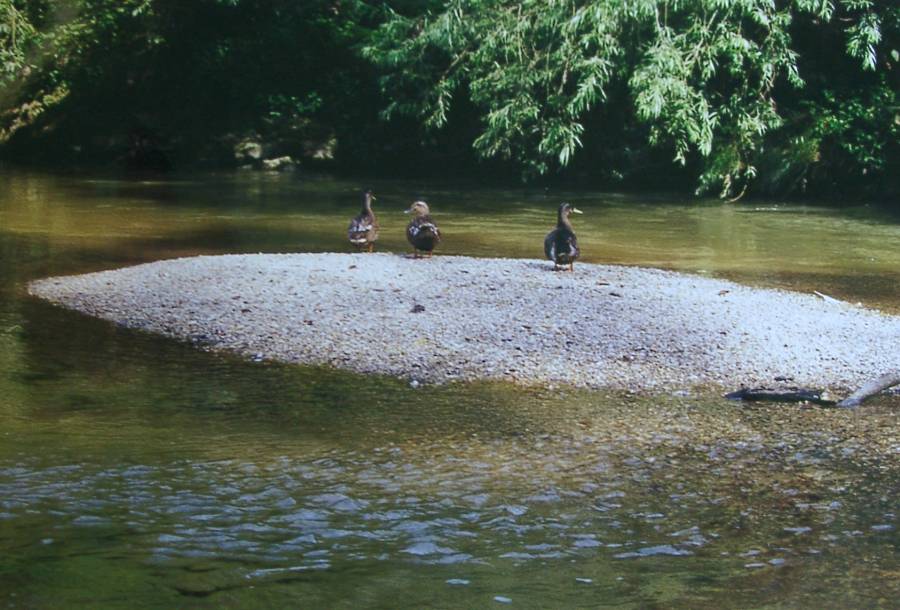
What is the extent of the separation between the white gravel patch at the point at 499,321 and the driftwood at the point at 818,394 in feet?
1.00

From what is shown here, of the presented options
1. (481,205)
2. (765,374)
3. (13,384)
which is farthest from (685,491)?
(481,205)

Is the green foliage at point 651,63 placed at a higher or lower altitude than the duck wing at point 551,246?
higher

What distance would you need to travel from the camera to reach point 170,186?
24.0 m

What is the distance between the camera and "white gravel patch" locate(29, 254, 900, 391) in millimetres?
8438

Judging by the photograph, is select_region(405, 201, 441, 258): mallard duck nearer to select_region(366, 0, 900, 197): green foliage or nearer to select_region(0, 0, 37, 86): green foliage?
select_region(366, 0, 900, 197): green foliage

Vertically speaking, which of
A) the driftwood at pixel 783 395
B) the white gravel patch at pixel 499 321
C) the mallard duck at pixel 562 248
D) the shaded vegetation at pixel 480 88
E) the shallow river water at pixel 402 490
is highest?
the shaded vegetation at pixel 480 88

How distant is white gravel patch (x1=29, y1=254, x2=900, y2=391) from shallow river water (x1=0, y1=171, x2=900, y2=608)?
1.48ft

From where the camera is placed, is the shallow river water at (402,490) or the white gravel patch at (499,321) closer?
the shallow river water at (402,490)

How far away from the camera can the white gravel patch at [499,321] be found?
27.7ft

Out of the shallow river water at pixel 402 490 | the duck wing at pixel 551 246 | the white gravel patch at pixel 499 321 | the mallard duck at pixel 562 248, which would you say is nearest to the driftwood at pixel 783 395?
the shallow river water at pixel 402 490

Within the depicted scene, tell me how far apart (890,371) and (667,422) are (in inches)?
77.2

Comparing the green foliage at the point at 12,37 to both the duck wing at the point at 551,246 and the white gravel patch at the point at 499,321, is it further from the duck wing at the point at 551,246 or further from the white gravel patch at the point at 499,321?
the duck wing at the point at 551,246

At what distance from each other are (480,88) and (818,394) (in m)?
12.9

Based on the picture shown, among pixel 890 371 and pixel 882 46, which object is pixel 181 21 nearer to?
pixel 882 46
